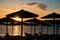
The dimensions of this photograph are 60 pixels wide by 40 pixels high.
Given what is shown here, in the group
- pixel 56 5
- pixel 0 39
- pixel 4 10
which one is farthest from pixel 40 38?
pixel 4 10

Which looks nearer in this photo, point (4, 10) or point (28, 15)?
point (28, 15)

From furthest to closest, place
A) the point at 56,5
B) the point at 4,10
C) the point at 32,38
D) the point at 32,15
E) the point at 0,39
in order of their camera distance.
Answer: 1. the point at 4,10
2. the point at 56,5
3. the point at 0,39
4. the point at 32,38
5. the point at 32,15

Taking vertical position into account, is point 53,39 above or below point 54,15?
below

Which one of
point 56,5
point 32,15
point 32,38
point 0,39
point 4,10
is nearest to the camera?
point 32,15

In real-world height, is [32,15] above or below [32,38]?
above

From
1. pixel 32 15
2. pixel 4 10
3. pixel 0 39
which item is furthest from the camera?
pixel 4 10

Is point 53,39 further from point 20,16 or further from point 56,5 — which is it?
point 56,5

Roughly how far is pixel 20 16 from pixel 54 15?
204 centimetres

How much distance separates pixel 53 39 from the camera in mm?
11891

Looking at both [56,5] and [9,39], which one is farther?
[56,5]

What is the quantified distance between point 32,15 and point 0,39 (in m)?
2.73

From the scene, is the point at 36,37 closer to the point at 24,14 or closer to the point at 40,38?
the point at 40,38

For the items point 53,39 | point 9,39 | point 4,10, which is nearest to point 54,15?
point 53,39

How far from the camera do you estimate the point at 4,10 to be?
16688 millimetres
